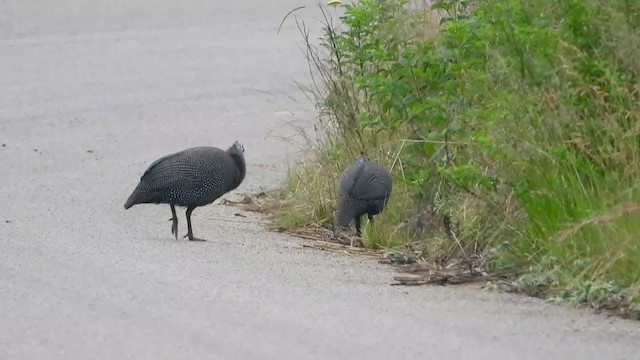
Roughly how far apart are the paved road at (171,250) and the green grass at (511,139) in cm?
44

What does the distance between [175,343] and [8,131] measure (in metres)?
7.20

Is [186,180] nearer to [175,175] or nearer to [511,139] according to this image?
[175,175]

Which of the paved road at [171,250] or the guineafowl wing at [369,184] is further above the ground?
the guineafowl wing at [369,184]

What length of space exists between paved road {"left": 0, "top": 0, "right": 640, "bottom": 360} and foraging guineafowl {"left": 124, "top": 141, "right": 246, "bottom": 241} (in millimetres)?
233

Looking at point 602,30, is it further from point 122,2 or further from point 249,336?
point 122,2

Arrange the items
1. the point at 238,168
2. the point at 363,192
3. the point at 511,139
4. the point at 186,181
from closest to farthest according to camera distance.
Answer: the point at 511,139 → the point at 363,192 → the point at 186,181 → the point at 238,168

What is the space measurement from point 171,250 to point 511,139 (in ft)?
6.91

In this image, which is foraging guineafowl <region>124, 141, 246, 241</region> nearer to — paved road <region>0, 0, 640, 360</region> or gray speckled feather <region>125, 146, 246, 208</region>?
gray speckled feather <region>125, 146, 246, 208</region>

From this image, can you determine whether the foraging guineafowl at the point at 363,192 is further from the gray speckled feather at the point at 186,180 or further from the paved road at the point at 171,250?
the gray speckled feather at the point at 186,180

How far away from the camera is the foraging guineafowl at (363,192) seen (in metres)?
9.34

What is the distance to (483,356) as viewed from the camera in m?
6.24

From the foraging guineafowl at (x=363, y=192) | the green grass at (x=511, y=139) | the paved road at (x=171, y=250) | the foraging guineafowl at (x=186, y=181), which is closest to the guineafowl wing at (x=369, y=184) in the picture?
the foraging guineafowl at (x=363, y=192)

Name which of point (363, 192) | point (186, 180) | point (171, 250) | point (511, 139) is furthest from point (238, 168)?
point (511, 139)

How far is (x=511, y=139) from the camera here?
8.31 meters
